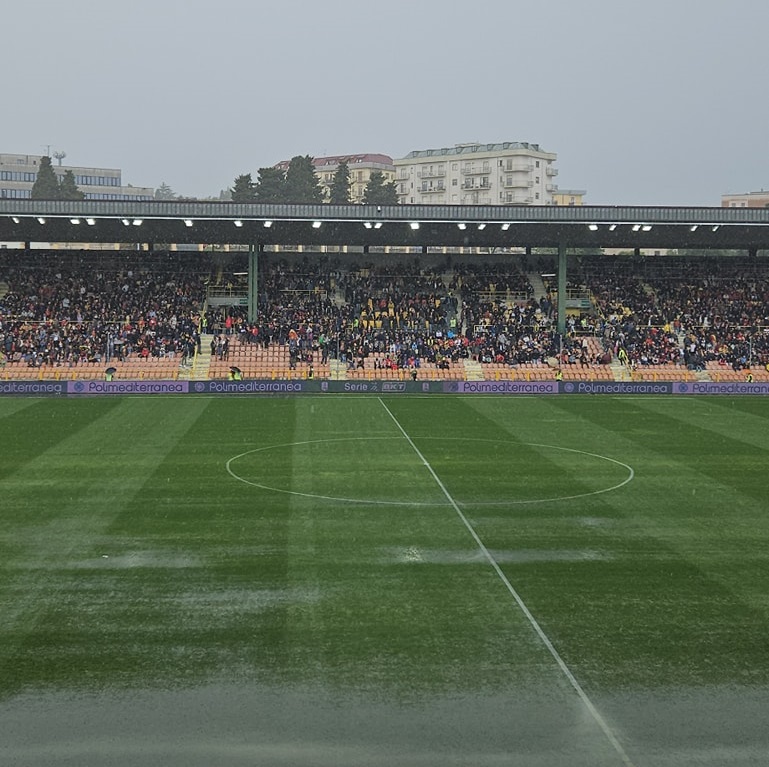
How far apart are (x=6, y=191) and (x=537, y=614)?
181574mm

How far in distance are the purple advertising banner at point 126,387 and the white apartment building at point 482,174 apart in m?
102

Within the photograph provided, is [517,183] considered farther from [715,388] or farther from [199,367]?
[199,367]

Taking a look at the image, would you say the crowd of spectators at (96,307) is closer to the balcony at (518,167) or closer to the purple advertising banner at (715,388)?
the purple advertising banner at (715,388)

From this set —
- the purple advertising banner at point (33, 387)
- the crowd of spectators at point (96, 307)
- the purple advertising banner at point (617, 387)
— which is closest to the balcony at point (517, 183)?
the crowd of spectators at point (96, 307)

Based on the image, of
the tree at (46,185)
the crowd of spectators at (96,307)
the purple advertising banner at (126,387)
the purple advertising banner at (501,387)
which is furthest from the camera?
the tree at (46,185)

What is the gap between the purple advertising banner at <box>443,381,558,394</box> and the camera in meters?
48.8

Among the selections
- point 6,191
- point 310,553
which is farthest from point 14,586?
point 6,191

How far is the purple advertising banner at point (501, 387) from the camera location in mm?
48781

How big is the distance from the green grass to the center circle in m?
0.12

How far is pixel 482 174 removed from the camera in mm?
150250

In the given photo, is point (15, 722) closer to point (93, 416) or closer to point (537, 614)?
point (537, 614)

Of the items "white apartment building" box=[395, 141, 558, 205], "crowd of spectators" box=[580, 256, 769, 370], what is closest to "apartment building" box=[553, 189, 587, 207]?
"white apartment building" box=[395, 141, 558, 205]

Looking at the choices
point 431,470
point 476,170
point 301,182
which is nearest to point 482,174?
point 476,170

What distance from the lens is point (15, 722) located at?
420 inches
